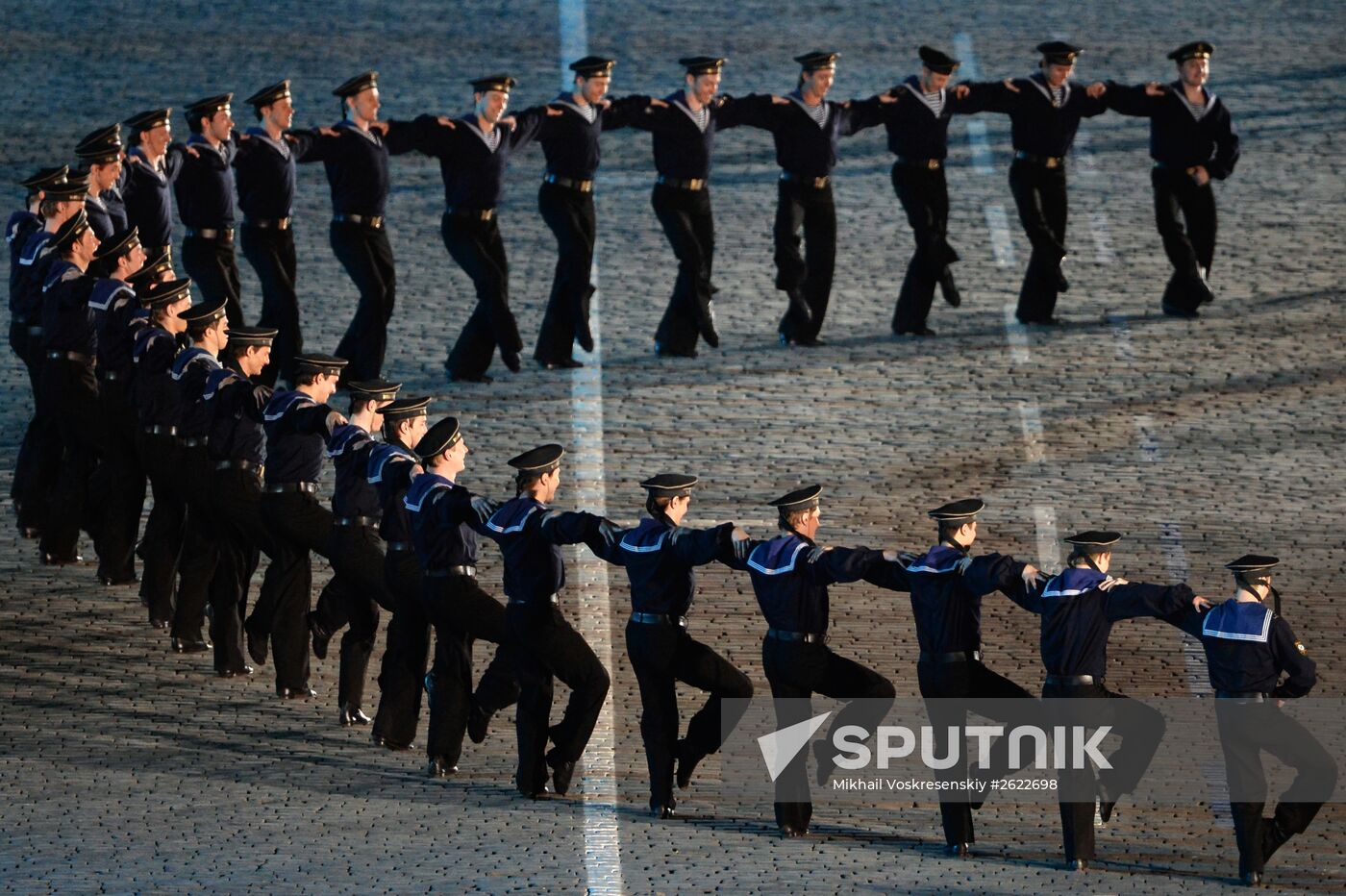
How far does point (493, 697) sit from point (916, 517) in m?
4.44

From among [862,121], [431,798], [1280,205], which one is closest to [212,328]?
[431,798]

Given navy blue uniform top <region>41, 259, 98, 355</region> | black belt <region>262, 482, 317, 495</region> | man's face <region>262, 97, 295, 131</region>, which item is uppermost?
man's face <region>262, 97, 295, 131</region>

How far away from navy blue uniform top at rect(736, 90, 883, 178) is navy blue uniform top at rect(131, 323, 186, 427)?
19.5 feet

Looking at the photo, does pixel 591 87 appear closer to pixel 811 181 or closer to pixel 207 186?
pixel 811 181

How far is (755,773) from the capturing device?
14.6 metres

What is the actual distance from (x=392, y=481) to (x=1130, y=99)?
30.0 feet

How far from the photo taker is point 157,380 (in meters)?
16.5

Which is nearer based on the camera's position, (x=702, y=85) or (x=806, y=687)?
(x=806, y=687)

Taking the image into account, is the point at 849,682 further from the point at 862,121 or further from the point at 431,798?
the point at 862,121

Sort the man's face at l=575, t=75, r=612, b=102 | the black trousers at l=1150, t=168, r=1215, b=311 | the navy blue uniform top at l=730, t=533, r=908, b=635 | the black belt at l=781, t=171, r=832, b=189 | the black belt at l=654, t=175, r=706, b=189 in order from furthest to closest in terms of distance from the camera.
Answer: the black trousers at l=1150, t=168, r=1215, b=311 → the black belt at l=781, t=171, r=832, b=189 → the black belt at l=654, t=175, r=706, b=189 → the man's face at l=575, t=75, r=612, b=102 → the navy blue uniform top at l=730, t=533, r=908, b=635

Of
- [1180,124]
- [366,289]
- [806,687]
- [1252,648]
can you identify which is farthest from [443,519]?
[1180,124]

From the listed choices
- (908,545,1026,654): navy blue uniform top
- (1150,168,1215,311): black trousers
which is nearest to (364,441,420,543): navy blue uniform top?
(908,545,1026,654): navy blue uniform top

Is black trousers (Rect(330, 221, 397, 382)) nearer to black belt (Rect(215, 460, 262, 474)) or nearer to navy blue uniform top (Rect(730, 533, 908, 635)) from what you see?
black belt (Rect(215, 460, 262, 474))

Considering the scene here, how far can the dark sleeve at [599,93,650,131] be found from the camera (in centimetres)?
2036
